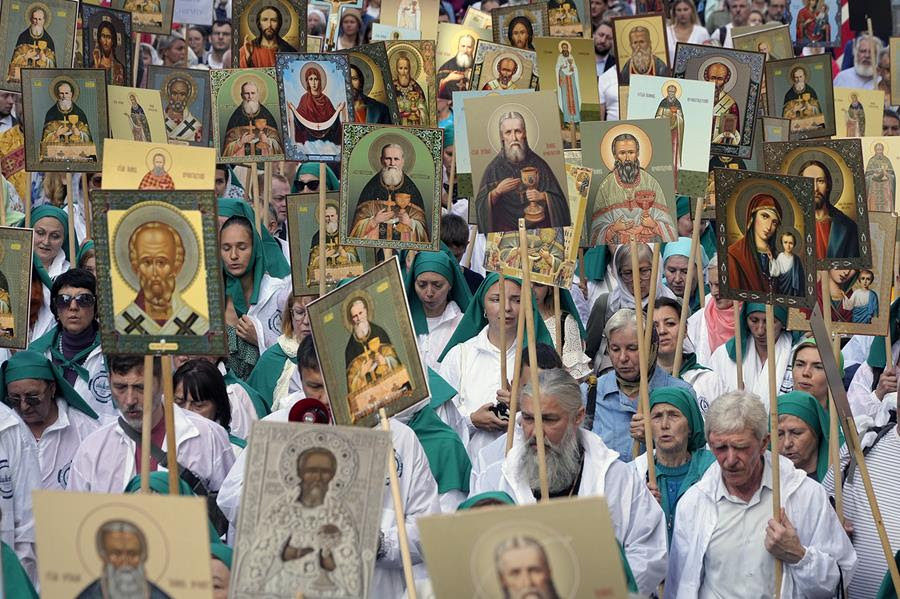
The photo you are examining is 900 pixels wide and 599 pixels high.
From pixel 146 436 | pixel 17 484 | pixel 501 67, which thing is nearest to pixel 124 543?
pixel 146 436

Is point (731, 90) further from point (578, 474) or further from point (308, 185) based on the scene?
point (578, 474)

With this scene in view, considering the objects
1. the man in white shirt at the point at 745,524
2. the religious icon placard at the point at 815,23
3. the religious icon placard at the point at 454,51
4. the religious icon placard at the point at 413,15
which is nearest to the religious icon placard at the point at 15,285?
the man in white shirt at the point at 745,524

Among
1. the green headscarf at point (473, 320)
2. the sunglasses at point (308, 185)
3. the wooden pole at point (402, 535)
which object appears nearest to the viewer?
the wooden pole at point (402, 535)

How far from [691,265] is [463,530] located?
5.25 metres

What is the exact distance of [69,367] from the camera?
9992 millimetres

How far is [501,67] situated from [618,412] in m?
4.46

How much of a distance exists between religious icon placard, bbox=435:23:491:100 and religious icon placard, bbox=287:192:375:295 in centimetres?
446

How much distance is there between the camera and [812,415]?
8242mm

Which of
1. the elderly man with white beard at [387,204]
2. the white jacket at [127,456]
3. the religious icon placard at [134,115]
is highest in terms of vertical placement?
the religious icon placard at [134,115]

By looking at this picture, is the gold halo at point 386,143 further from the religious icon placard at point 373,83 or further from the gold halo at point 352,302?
the gold halo at point 352,302

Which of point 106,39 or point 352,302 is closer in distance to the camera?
point 352,302

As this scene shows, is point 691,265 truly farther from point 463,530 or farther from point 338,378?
point 463,530

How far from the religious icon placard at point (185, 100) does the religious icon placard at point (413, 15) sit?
9.10ft

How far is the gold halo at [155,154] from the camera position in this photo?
6.74 m
